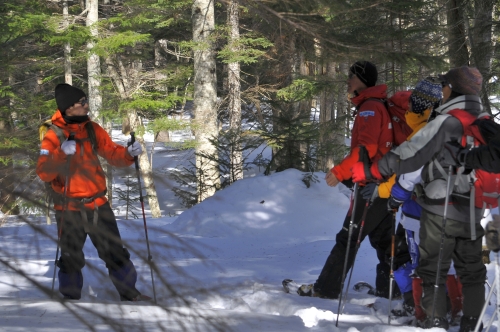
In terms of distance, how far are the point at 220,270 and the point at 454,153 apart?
84.4 inches

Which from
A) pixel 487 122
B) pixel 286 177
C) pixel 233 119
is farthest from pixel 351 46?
pixel 233 119

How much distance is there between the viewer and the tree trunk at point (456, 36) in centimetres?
962

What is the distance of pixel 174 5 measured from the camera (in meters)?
15.1

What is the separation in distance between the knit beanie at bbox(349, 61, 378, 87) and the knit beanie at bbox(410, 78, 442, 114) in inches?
26.4

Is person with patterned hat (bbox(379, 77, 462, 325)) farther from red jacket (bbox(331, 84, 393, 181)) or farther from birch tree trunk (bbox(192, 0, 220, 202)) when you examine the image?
birch tree trunk (bbox(192, 0, 220, 202))

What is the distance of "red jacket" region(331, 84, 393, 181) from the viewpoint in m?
4.38

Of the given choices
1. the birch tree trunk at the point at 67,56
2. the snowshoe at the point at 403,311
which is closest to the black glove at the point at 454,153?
the snowshoe at the point at 403,311

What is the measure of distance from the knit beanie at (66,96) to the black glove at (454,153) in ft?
9.73

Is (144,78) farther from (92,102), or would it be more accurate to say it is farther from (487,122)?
(487,122)

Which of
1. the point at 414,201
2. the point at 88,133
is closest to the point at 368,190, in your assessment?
the point at 414,201

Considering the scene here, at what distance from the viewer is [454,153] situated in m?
3.58

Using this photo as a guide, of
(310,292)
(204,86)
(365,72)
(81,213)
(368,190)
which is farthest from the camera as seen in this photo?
(204,86)

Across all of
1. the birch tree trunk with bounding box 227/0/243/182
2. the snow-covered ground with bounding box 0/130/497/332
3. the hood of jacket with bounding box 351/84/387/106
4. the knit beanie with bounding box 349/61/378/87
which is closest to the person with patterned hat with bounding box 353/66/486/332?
the snow-covered ground with bounding box 0/130/497/332

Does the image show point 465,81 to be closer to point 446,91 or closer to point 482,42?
point 446,91
